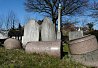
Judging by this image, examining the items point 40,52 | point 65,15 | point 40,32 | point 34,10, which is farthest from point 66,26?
point 40,52

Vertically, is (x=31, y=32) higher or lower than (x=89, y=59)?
higher

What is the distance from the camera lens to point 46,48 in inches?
311

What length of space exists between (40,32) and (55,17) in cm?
2516

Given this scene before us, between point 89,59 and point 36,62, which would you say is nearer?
point 36,62

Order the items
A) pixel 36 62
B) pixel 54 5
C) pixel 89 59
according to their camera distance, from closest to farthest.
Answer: pixel 36 62
pixel 89 59
pixel 54 5

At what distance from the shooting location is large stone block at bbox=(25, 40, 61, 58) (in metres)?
7.75

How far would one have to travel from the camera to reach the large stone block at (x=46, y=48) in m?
7.75

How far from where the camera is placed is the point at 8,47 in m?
9.94

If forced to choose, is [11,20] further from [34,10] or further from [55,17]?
[55,17]

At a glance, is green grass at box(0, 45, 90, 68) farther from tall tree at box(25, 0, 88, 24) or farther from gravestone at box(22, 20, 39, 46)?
tall tree at box(25, 0, 88, 24)

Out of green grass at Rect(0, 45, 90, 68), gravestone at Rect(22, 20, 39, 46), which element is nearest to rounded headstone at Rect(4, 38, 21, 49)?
gravestone at Rect(22, 20, 39, 46)

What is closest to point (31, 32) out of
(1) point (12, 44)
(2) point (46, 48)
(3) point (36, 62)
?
(1) point (12, 44)

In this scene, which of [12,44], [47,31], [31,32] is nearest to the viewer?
[12,44]

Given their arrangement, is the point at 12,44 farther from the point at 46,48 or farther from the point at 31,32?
the point at 46,48
